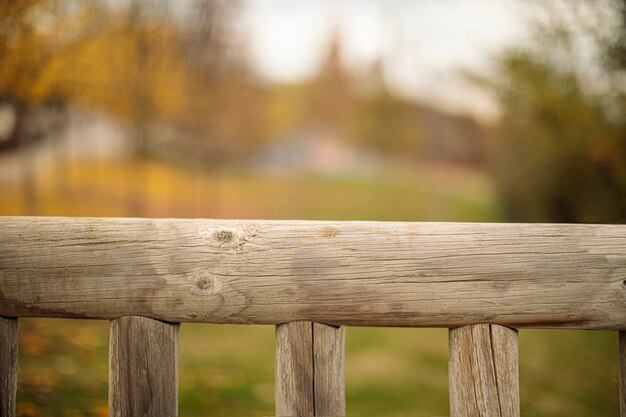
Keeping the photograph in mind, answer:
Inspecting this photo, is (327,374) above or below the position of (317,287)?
below

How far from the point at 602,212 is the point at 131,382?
22.0 feet

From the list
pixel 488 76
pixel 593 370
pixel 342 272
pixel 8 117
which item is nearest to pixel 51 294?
pixel 342 272

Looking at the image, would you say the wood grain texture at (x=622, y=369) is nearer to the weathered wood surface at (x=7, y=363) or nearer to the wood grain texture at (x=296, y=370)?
the wood grain texture at (x=296, y=370)

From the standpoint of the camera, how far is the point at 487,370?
44.9 inches

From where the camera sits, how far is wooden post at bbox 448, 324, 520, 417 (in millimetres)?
1134

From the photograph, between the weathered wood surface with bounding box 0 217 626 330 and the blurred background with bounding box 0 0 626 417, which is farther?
the blurred background with bounding box 0 0 626 417

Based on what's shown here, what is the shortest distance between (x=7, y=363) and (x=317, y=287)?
787mm

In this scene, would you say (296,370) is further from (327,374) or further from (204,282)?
(204,282)

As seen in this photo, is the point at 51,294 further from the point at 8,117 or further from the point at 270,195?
the point at 270,195

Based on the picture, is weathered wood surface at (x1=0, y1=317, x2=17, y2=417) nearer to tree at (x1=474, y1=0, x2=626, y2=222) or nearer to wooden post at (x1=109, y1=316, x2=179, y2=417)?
wooden post at (x1=109, y1=316, x2=179, y2=417)

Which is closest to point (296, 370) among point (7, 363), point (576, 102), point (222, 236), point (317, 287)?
point (317, 287)

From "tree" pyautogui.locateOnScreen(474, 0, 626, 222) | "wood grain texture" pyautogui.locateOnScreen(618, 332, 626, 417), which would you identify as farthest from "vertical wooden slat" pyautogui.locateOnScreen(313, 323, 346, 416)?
"tree" pyautogui.locateOnScreen(474, 0, 626, 222)

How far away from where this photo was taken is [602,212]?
645 cm

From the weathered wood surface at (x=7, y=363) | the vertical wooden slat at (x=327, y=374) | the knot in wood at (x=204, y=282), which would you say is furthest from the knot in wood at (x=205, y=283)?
the weathered wood surface at (x=7, y=363)
